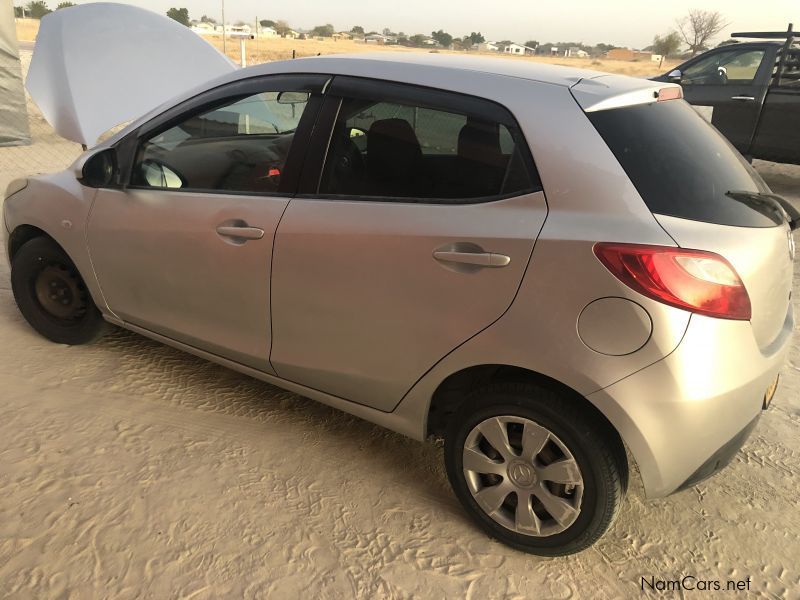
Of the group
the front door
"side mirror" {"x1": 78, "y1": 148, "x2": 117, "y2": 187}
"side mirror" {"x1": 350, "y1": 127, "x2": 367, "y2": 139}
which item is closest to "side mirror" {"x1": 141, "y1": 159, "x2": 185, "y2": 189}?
the front door

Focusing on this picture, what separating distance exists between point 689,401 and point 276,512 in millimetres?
1529

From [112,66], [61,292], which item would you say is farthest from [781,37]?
[61,292]

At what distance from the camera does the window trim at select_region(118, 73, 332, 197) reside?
2605 mm

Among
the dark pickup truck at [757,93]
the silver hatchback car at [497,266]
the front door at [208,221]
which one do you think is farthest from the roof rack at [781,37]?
the front door at [208,221]

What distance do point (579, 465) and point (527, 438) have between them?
0.19 metres

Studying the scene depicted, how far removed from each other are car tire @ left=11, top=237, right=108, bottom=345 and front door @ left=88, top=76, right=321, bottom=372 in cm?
34

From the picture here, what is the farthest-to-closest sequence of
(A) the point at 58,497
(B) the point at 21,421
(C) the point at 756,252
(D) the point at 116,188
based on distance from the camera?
(D) the point at 116,188 → (B) the point at 21,421 → (A) the point at 58,497 → (C) the point at 756,252

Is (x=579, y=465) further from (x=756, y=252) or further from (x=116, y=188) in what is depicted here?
(x=116, y=188)

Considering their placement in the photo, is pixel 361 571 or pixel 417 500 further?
pixel 417 500

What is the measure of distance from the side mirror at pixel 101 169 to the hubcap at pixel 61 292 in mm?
602

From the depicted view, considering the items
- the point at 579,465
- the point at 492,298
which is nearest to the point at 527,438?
the point at 579,465

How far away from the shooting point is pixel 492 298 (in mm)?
2111

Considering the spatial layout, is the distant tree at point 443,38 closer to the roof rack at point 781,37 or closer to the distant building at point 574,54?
the distant building at point 574,54

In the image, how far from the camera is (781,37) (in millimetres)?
8156
